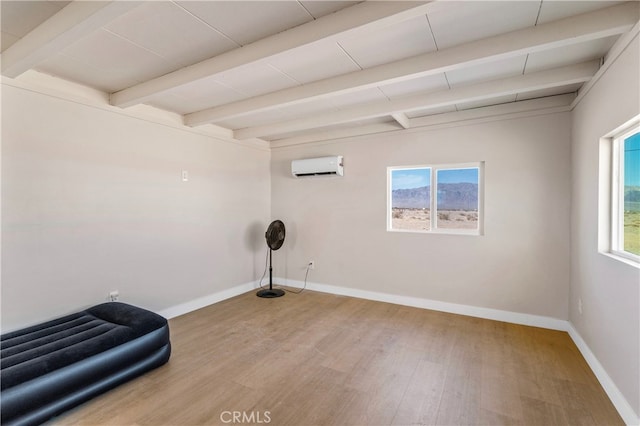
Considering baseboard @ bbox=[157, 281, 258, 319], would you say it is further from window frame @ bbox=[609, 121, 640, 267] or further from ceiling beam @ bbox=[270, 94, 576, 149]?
window frame @ bbox=[609, 121, 640, 267]

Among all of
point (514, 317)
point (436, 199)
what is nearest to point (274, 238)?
point (436, 199)

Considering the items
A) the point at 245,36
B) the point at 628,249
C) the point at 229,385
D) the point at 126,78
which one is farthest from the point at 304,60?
the point at 628,249

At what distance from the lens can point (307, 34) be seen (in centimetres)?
178

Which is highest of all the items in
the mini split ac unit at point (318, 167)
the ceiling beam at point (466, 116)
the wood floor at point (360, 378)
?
the ceiling beam at point (466, 116)

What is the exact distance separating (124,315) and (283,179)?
3.04 m

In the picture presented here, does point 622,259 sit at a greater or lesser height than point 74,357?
greater

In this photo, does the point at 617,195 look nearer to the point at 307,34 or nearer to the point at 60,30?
the point at 307,34

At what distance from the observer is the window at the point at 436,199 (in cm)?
358

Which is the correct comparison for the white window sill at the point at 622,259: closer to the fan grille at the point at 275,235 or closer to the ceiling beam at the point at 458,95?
the ceiling beam at the point at 458,95

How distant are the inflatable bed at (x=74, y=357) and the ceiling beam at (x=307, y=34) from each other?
6.47 ft

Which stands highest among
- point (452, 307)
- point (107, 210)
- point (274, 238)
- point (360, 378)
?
point (107, 210)

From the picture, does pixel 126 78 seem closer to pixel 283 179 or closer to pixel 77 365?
pixel 77 365

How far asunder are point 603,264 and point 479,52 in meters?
1.83

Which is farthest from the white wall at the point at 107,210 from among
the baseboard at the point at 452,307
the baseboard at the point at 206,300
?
the baseboard at the point at 452,307
